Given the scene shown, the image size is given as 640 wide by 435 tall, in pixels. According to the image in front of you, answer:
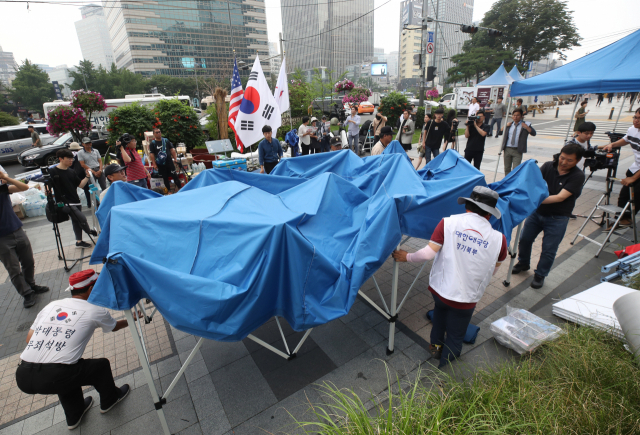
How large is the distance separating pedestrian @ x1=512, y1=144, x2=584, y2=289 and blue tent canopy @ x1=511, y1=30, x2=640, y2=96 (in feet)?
7.93

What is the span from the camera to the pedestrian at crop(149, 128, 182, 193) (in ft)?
25.0

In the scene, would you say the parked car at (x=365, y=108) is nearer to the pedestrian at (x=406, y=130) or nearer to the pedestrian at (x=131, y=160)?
the pedestrian at (x=406, y=130)

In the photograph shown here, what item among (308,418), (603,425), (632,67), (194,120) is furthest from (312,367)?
(194,120)

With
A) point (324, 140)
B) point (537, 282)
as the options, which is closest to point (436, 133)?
point (324, 140)

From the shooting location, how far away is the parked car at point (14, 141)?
54.1 ft

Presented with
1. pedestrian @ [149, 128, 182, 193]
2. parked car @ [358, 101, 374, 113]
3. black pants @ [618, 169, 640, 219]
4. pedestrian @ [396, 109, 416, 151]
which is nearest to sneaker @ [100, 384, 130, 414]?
pedestrian @ [149, 128, 182, 193]

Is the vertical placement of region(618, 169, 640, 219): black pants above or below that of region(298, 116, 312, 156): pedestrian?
below

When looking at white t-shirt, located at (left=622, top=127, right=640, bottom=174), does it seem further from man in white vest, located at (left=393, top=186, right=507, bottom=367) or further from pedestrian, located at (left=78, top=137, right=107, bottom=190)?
pedestrian, located at (left=78, top=137, right=107, bottom=190)

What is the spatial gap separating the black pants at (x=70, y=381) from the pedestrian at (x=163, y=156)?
19.6 feet

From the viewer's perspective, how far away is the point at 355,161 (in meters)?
4.51

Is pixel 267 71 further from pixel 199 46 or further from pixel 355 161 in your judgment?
pixel 355 161

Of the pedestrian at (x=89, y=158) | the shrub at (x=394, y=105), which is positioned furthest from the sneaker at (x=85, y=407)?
the shrub at (x=394, y=105)

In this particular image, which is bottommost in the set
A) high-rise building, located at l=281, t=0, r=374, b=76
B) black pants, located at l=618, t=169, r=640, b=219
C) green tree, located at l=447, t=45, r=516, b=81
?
black pants, located at l=618, t=169, r=640, b=219

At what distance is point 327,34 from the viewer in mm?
75125
